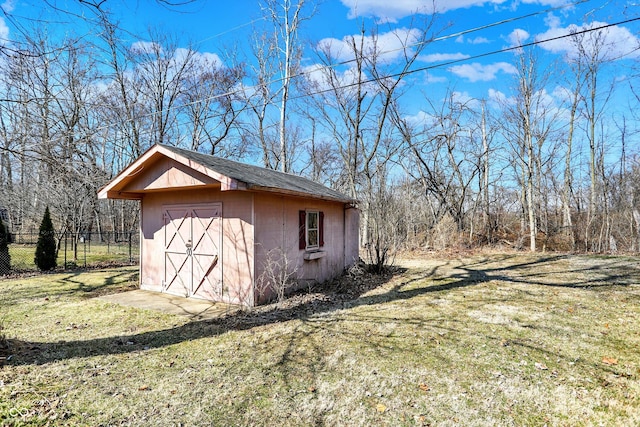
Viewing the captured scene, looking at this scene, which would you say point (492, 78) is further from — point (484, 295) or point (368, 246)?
point (484, 295)

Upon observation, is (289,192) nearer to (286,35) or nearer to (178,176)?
(178,176)

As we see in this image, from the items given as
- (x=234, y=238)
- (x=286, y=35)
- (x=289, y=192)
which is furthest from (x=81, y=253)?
(x=286, y=35)

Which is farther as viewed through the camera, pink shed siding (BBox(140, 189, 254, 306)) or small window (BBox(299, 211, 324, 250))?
small window (BBox(299, 211, 324, 250))

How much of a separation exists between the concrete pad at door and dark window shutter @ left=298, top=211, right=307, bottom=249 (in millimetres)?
2176

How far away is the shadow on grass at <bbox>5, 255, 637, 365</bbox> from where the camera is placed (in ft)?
13.8

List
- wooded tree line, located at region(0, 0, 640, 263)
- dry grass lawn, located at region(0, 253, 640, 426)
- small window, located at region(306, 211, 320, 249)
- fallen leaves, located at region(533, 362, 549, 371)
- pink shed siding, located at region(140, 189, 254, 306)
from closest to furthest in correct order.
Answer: dry grass lawn, located at region(0, 253, 640, 426) → fallen leaves, located at region(533, 362, 549, 371) → pink shed siding, located at region(140, 189, 254, 306) → small window, located at region(306, 211, 320, 249) → wooded tree line, located at region(0, 0, 640, 263)

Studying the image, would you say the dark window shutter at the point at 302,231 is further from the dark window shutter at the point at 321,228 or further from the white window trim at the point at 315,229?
the dark window shutter at the point at 321,228

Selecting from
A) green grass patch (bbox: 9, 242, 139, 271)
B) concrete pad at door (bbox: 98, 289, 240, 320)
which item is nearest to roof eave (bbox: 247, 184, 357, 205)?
concrete pad at door (bbox: 98, 289, 240, 320)

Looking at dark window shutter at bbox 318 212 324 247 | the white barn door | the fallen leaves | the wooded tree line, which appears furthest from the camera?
the wooded tree line

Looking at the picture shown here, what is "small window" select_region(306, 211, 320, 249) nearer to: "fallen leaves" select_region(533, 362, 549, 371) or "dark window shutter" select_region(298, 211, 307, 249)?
"dark window shutter" select_region(298, 211, 307, 249)

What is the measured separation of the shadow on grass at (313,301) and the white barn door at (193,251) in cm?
143

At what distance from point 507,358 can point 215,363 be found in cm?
344

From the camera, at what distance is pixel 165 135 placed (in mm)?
18406

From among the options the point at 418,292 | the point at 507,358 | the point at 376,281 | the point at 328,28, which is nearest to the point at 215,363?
the point at 507,358
